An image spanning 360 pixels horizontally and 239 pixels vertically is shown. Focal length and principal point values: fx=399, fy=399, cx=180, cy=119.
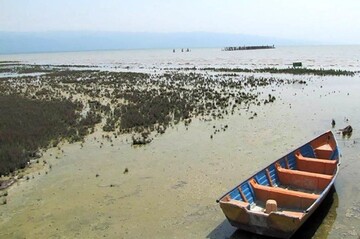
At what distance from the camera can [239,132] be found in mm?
18875

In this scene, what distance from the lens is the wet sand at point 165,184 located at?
10117 mm

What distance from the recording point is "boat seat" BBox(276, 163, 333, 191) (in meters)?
11.0

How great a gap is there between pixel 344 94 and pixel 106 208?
24614mm

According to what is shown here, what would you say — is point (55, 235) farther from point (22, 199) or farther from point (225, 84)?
point (225, 84)

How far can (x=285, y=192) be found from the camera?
396 inches

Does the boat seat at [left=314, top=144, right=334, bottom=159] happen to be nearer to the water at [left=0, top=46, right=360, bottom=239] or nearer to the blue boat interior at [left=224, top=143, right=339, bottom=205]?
the blue boat interior at [left=224, top=143, right=339, bottom=205]

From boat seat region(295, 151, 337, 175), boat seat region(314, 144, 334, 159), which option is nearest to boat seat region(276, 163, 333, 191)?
boat seat region(295, 151, 337, 175)

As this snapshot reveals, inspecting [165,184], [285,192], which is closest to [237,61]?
[165,184]

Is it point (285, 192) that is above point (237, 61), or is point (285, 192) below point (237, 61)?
below

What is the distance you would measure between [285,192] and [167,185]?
413cm

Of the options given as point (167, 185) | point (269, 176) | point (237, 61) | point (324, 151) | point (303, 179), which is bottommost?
point (167, 185)

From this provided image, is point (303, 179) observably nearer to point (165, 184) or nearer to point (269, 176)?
point (269, 176)

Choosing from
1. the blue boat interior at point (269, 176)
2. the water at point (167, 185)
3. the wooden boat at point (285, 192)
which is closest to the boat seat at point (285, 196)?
the wooden boat at point (285, 192)

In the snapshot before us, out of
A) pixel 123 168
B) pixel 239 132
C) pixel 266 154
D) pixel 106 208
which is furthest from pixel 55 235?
pixel 239 132
